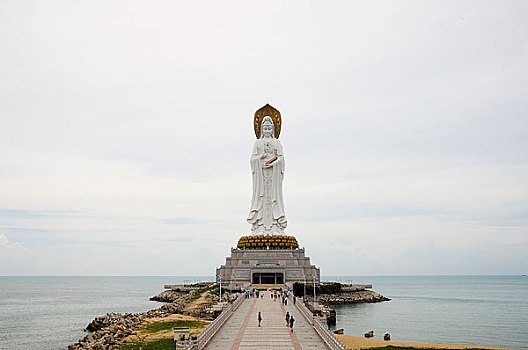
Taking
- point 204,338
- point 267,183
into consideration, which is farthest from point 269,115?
point 204,338

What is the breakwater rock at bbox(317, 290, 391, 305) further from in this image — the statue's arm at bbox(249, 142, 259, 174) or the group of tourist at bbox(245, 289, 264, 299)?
the statue's arm at bbox(249, 142, 259, 174)

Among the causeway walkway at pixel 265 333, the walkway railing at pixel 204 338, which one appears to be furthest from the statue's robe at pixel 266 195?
the walkway railing at pixel 204 338

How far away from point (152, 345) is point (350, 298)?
26.4 meters

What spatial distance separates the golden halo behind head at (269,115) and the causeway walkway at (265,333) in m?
24.6

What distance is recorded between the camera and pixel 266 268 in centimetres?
3684

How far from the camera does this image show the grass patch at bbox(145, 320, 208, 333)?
21506 millimetres

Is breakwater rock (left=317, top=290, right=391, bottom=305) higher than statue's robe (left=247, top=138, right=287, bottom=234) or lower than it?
lower

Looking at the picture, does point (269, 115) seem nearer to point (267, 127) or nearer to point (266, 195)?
point (267, 127)

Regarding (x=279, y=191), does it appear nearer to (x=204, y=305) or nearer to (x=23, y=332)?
(x=204, y=305)

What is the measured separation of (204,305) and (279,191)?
1560 centimetres

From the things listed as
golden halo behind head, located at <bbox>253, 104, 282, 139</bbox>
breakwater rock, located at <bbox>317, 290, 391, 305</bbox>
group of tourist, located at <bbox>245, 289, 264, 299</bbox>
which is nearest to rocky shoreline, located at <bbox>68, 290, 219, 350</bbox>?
group of tourist, located at <bbox>245, 289, 264, 299</bbox>

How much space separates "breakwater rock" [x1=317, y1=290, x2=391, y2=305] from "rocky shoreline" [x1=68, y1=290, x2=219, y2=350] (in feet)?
33.8

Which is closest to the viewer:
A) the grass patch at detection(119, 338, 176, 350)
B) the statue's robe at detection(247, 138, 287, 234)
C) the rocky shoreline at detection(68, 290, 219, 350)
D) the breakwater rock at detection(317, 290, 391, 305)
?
the grass patch at detection(119, 338, 176, 350)

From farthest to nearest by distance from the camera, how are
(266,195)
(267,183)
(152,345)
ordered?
(267,183) → (266,195) → (152,345)
